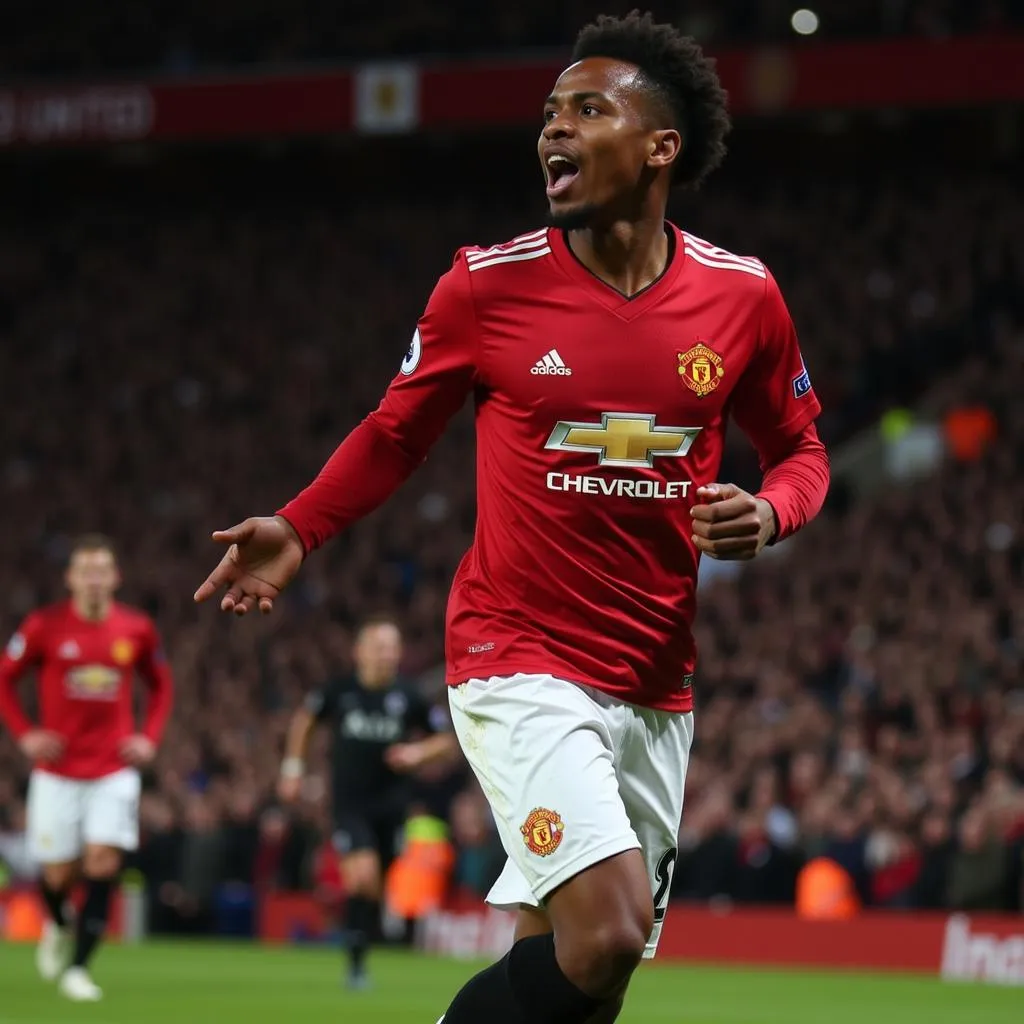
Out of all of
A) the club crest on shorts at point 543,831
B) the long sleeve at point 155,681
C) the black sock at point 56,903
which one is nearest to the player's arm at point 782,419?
the club crest on shorts at point 543,831

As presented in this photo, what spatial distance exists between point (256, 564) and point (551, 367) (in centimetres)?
80

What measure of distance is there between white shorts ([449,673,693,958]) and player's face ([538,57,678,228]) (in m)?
1.10

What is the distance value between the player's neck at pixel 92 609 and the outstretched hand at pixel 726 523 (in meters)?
7.72

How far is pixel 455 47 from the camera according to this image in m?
27.0

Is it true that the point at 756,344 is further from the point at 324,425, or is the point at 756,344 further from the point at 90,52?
the point at 90,52

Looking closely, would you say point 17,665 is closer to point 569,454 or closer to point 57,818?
point 57,818

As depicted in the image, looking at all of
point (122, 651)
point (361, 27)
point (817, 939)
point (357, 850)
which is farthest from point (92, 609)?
point (361, 27)

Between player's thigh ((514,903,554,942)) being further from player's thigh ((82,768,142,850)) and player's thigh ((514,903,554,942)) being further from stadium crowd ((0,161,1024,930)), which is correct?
stadium crowd ((0,161,1024,930))

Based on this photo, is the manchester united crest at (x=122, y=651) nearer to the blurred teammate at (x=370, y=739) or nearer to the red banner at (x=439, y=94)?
the blurred teammate at (x=370, y=739)

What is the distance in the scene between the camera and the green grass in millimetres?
10531

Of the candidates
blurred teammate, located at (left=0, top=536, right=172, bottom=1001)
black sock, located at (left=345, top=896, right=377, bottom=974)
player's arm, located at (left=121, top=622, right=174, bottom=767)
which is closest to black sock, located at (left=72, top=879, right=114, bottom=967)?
blurred teammate, located at (left=0, top=536, right=172, bottom=1001)

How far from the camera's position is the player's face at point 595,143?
16.3 ft

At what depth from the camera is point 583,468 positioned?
16.1ft

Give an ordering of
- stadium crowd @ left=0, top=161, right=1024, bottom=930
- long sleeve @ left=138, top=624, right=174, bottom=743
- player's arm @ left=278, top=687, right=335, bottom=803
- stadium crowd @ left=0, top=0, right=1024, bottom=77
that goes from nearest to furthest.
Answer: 1. long sleeve @ left=138, top=624, right=174, bottom=743
2. player's arm @ left=278, top=687, right=335, bottom=803
3. stadium crowd @ left=0, top=161, right=1024, bottom=930
4. stadium crowd @ left=0, top=0, right=1024, bottom=77
